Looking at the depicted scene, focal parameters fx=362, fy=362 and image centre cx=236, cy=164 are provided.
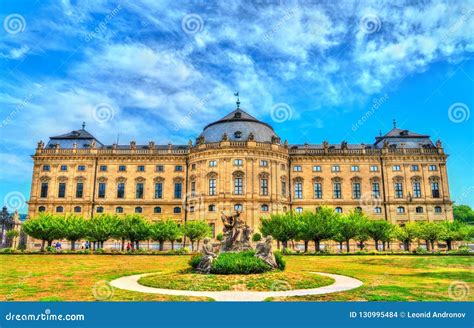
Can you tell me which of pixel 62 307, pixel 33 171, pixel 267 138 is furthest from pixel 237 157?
pixel 62 307

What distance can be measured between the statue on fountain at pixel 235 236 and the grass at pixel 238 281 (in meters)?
4.46

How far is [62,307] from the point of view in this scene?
39.8 ft

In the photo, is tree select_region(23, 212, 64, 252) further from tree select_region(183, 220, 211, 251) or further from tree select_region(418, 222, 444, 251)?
tree select_region(418, 222, 444, 251)

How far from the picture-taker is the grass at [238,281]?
17.2 m

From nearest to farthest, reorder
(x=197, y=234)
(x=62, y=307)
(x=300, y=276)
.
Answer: (x=62, y=307) < (x=300, y=276) < (x=197, y=234)

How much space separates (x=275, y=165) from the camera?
6081 centimetres

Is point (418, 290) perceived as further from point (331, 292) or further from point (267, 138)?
point (267, 138)

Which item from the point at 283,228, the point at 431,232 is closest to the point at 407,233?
the point at 431,232

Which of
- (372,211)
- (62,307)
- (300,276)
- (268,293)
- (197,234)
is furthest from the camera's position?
(372,211)

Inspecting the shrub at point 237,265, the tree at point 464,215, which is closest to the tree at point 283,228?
the shrub at point 237,265

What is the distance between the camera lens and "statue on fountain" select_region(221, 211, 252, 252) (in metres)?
24.1

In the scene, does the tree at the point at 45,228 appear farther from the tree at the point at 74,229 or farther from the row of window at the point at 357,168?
the row of window at the point at 357,168

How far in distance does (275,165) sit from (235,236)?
37.4 m

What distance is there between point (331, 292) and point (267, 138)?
157ft
